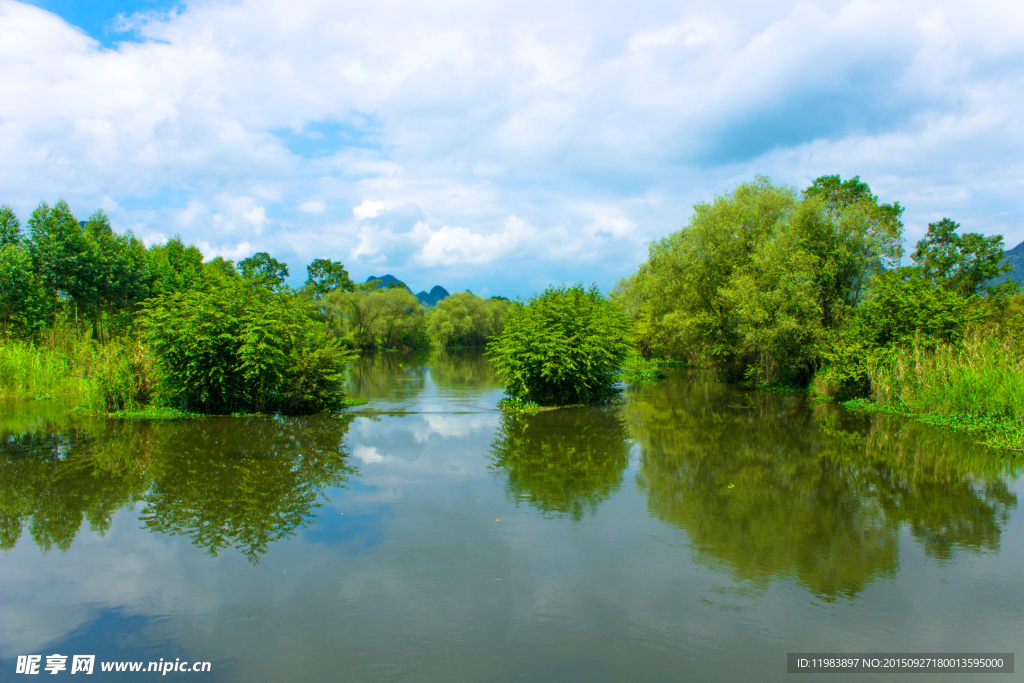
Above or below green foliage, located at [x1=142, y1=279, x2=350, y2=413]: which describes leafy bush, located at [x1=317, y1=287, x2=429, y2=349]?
above

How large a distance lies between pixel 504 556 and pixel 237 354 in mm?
12239

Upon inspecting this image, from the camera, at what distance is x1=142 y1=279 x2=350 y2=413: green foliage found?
15.7 metres

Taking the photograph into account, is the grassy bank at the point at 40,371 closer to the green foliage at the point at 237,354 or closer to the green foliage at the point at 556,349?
the green foliage at the point at 237,354

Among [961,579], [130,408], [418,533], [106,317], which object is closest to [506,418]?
[418,533]

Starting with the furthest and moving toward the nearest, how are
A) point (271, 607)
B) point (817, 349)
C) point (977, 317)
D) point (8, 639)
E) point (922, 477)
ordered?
point (817, 349), point (977, 317), point (922, 477), point (271, 607), point (8, 639)

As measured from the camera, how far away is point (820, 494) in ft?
29.0

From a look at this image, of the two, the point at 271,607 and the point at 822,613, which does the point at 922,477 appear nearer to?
the point at 822,613

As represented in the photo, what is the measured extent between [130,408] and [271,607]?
45.5 ft

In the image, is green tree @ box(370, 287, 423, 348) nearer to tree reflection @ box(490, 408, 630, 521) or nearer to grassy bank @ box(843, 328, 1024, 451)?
tree reflection @ box(490, 408, 630, 521)

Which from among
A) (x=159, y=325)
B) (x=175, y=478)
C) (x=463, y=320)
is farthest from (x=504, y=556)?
(x=463, y=320)

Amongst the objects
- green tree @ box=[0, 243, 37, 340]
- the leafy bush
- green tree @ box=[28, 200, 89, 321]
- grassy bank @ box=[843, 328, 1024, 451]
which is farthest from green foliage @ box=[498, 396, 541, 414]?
the leafy bush

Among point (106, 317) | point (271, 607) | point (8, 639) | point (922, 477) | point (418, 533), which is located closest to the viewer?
point (8, 639)

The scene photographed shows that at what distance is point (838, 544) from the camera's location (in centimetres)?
679

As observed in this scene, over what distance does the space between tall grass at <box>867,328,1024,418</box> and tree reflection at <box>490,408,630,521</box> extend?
330 inches
